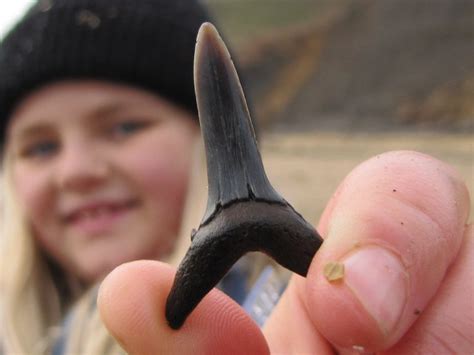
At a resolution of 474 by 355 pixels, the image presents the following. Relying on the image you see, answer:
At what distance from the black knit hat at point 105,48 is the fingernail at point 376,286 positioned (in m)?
1.74

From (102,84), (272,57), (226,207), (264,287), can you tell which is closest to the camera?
(226,207)

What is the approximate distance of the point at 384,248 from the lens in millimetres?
676

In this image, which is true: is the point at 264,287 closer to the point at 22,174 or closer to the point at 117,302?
the point at 117,302

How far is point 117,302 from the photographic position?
0.69m

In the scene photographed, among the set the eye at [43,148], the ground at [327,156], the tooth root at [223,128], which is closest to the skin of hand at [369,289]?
the tooth root at [223,128]

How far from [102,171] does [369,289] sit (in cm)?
155

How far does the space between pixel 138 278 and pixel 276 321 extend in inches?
10.1

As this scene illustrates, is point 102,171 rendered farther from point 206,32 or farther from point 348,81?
point 348,81

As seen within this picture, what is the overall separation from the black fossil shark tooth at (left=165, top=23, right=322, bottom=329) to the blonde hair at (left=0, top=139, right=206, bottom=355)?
4.15ft

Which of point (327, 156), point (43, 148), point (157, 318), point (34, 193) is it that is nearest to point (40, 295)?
point (34, 193)

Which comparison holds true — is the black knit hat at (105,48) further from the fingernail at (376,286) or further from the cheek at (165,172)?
the fingernail at (376,286)

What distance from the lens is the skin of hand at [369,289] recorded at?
0.64 meters

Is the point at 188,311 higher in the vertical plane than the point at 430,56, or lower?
higher

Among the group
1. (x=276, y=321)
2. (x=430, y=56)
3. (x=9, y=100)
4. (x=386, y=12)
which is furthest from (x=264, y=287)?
(x=386, y=12)
